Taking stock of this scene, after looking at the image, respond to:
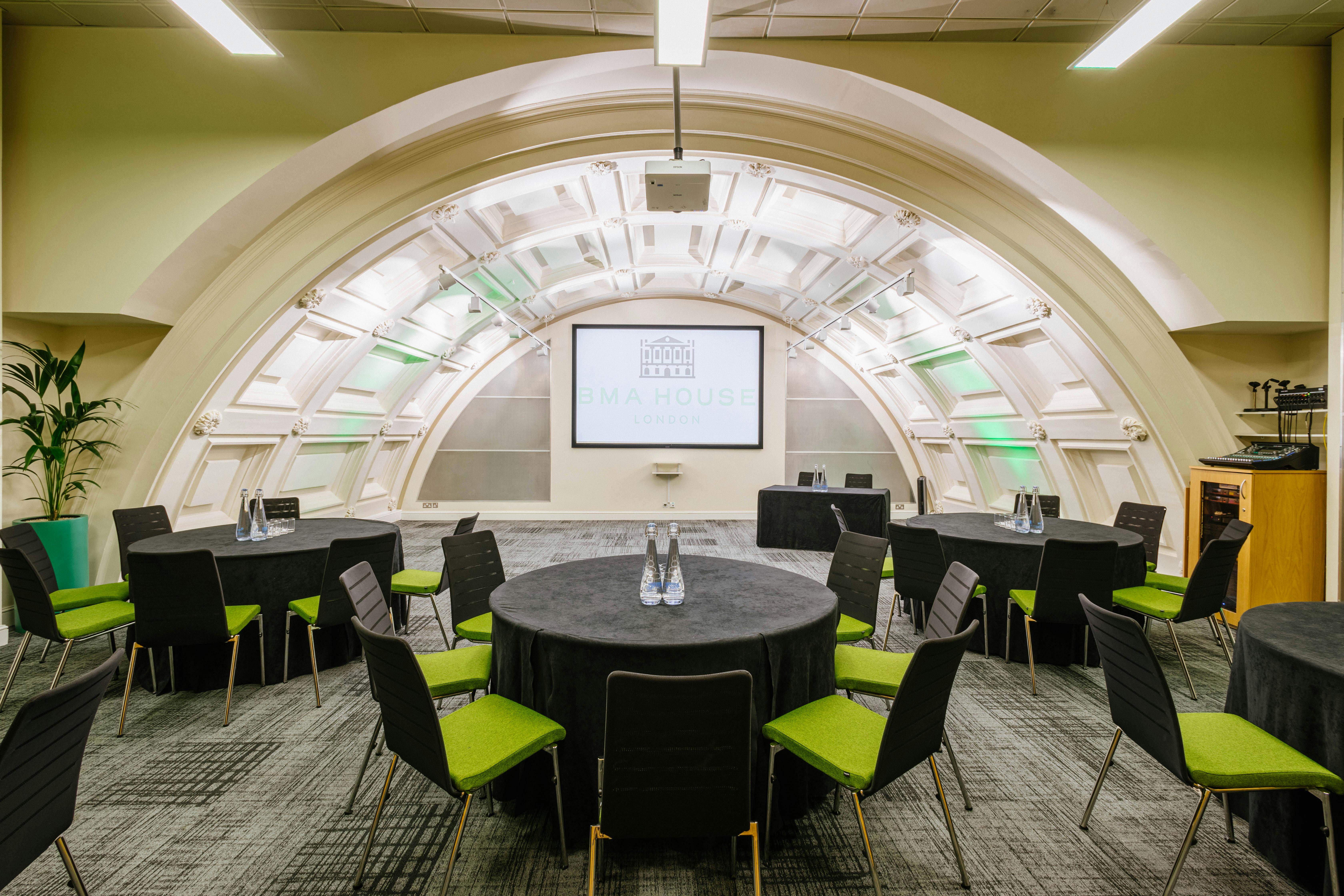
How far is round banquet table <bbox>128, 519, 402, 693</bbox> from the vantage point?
3551 millimetres

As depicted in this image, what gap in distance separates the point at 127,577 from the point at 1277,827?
221 inches

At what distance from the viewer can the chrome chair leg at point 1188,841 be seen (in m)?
1.80

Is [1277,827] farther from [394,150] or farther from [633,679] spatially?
[394,150]

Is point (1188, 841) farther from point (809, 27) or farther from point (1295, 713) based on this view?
point (809, 27)

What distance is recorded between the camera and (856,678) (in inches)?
101

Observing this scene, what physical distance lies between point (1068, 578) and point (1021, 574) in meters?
0.44

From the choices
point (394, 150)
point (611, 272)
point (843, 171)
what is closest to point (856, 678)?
point (843, 171)

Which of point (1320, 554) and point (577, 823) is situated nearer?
point (577, 823)

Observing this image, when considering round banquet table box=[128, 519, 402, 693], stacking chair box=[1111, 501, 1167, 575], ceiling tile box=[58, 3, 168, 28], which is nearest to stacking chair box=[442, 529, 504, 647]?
round banquet table box=[128, 519, 402, 693]

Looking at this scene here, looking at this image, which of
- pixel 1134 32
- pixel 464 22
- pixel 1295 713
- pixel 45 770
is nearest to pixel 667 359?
pixel 464 22

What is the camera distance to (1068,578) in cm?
357

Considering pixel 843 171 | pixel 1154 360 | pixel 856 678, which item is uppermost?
pixel 843 171

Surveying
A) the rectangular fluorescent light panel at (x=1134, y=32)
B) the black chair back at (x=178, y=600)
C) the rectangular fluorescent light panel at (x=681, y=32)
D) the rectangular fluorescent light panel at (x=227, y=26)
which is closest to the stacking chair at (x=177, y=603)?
the black chair back at (x=178, y=600)

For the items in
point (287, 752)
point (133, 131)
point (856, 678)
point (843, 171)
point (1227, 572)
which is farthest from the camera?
point (843, 171)
